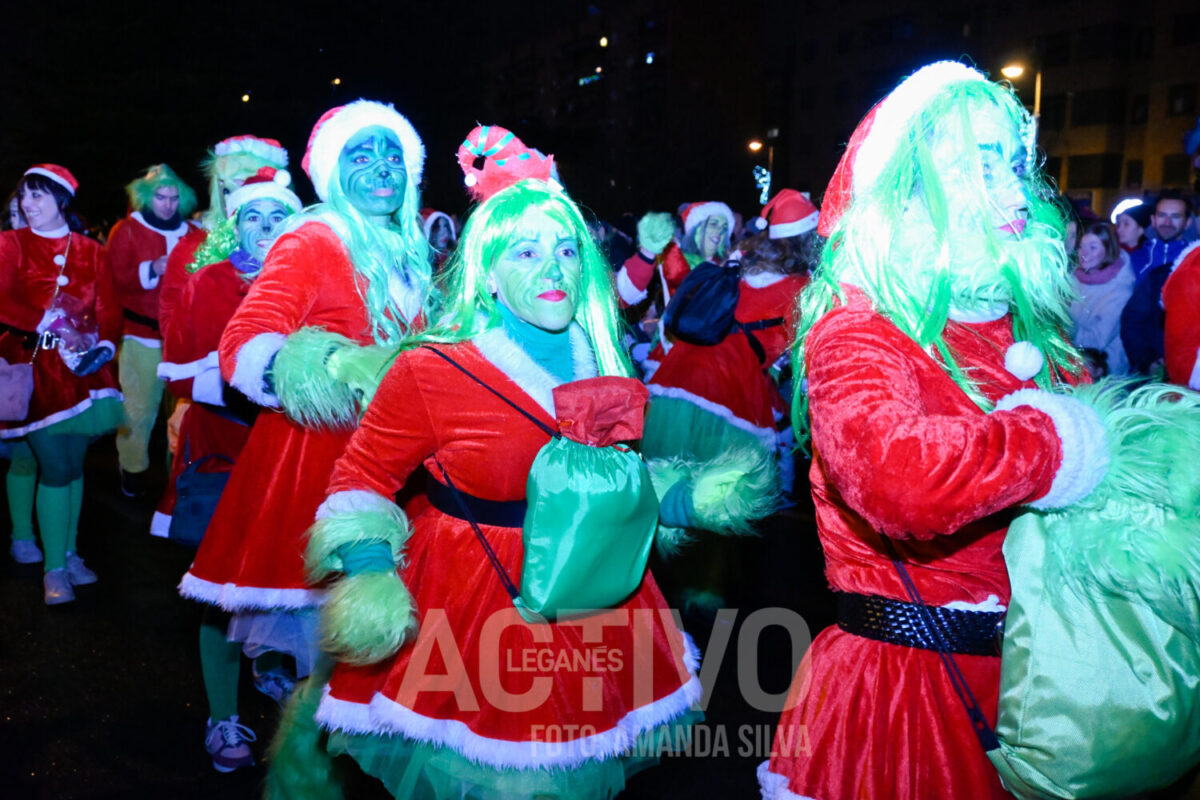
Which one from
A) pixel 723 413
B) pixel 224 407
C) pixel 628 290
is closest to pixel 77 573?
pixel 224 407

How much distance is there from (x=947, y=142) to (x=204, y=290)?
11.4 feet

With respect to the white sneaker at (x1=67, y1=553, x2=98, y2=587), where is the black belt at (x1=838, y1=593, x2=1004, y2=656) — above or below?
above

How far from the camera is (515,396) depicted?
2461mm

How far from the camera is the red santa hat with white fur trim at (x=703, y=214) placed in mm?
7551

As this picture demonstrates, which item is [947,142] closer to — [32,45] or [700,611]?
A: [700,611]

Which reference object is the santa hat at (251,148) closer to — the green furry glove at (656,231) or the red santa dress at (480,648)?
the red santa dress at (480,648)

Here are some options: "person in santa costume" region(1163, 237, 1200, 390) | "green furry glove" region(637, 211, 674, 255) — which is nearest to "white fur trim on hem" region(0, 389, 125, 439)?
"green furry glove" region(637, 211, 674, 255)

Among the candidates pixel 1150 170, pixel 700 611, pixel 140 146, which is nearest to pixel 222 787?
pixel 700 611

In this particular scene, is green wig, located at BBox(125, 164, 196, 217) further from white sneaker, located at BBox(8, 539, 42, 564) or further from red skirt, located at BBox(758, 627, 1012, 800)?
red skirt, located at BBox(758, 627, 1012, 800)

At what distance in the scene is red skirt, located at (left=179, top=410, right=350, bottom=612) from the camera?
329 cm

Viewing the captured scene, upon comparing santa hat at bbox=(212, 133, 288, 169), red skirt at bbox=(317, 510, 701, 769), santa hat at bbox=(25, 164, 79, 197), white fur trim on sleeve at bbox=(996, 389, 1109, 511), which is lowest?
red skirt at bbox=(317, 510, 701, 769)

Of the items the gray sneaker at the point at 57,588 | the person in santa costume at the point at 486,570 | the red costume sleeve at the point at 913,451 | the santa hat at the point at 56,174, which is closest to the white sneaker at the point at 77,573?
the gray sneaker at the point at 57,588

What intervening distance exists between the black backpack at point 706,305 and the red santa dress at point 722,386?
0.47ft

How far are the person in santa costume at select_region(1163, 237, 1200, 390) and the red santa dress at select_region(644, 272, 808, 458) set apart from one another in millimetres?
2301
